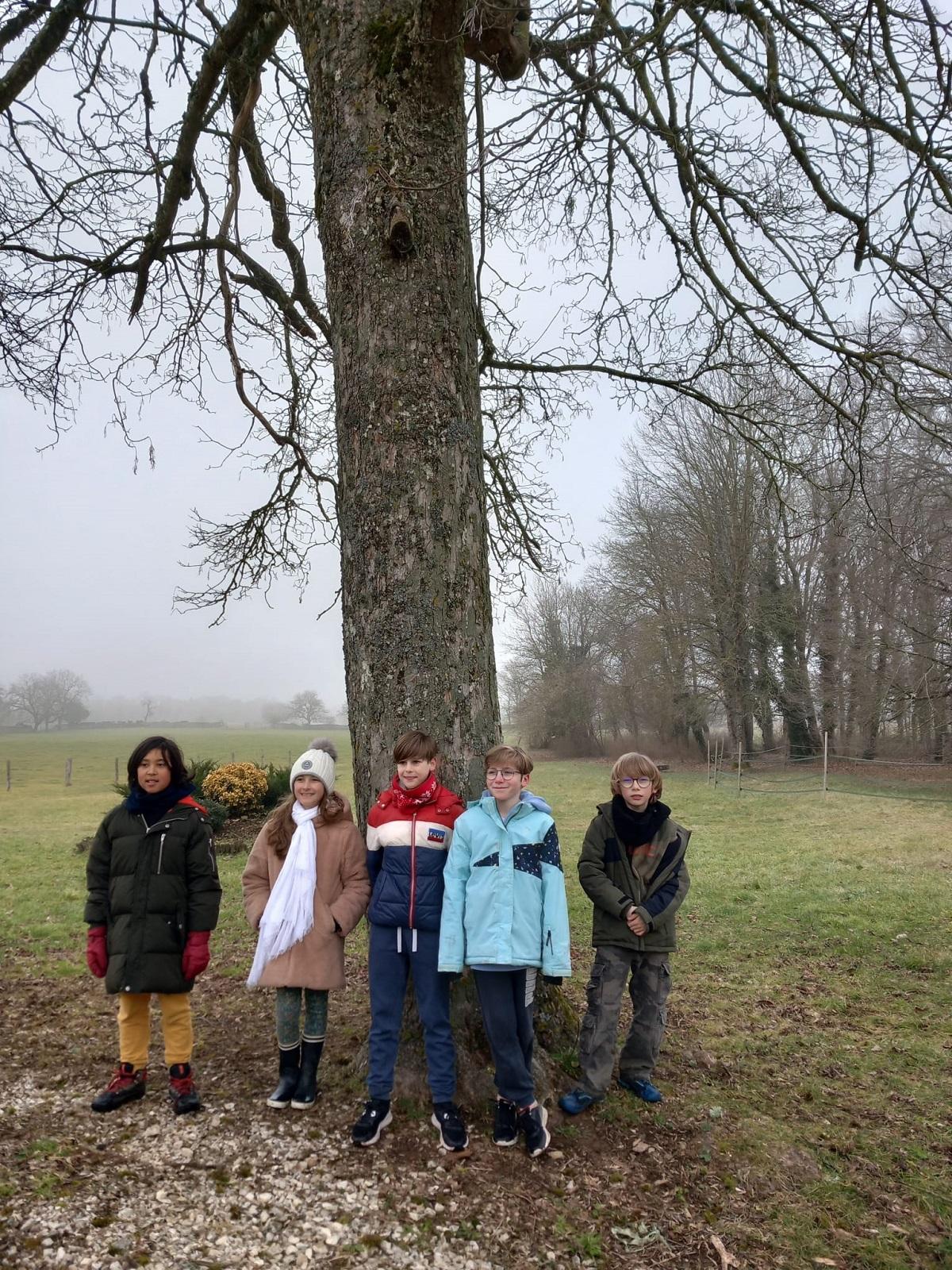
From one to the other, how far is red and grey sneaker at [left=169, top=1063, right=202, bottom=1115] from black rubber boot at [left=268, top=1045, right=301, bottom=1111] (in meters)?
0.31

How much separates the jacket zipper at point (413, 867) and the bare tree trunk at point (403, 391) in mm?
269

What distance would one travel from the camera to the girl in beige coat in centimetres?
348

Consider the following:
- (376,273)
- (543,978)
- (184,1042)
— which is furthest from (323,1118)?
(376,273)

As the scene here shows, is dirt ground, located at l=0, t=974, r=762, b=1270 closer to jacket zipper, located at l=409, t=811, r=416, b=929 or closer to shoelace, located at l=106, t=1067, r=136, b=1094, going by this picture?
shoelace, located at l=106, t=1067, r=136, b=1094

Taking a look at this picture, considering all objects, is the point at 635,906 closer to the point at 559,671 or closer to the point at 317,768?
the point at 317,768

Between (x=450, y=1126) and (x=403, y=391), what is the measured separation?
2.99 m

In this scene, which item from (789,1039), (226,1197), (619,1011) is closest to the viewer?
(226,1197)

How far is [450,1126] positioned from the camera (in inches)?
121

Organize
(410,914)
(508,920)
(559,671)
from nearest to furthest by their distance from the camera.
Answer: (508,920), (410,914), (559,671)

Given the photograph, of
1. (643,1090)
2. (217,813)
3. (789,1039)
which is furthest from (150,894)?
(217,813)

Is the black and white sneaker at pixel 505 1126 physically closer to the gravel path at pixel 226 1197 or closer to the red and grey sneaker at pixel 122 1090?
the gravel path at pixel 226 1197

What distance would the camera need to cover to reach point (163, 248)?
6191 mm

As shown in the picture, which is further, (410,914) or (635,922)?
(635,922)

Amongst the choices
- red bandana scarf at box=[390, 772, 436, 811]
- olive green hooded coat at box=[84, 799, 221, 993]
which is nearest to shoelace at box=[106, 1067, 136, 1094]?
olive green hooded coat at box=[84, 799, 221, 993]
